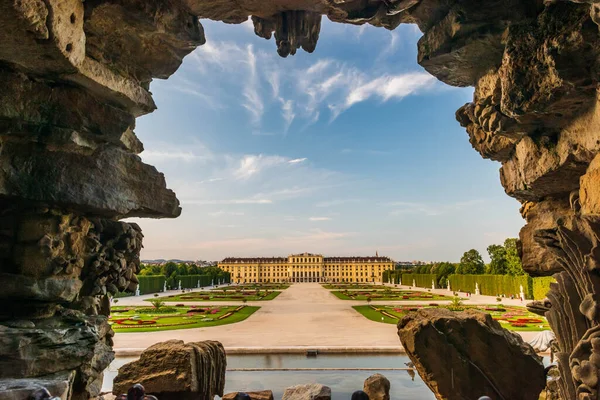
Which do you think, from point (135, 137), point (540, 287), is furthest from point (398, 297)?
point (135, 137)

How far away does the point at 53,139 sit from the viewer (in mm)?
5527

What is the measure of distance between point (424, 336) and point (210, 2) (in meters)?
6.55

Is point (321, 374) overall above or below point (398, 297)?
above

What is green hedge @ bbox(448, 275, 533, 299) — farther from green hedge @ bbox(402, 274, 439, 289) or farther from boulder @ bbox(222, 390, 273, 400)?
boulder @ bbox(222, 390, 273, 400)

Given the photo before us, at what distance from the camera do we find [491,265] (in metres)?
45.2

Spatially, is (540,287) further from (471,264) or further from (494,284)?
(471,264)

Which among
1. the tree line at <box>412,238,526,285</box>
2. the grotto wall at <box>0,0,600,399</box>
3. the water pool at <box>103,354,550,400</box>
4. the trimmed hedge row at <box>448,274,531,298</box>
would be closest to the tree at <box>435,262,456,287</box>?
→ the tree line at <box>412,238,526,285</box>

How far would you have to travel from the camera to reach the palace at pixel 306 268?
118875 mm

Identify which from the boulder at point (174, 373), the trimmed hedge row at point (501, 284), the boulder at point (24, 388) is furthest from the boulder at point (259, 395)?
the trimmed hedge row at point (501, 284)

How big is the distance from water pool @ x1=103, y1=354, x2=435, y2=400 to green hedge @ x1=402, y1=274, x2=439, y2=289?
44.1 metres

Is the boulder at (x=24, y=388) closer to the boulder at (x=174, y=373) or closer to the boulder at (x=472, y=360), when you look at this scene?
the boulder at (x=174, y=373)

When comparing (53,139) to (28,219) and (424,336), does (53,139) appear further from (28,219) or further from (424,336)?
(424,336)

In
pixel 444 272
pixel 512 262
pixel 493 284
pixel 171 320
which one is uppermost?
pixel 512 262

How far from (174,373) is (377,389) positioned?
3.68 meters
